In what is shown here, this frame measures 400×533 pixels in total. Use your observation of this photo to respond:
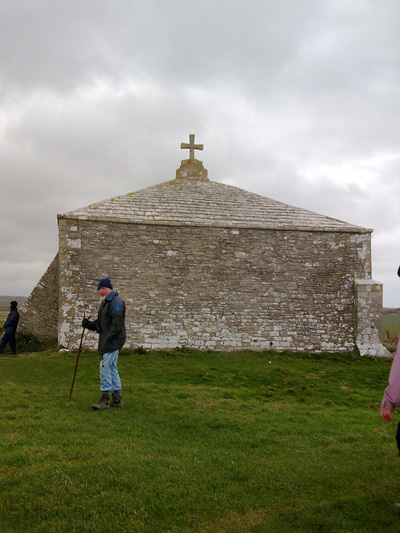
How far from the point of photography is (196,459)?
4.59 m

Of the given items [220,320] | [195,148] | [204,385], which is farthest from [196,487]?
[195,148]

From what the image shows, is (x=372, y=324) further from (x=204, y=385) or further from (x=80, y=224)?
(x=80, y=224)

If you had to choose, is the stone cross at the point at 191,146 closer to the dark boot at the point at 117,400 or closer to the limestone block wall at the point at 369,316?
the limestone block wall at the point at 369,316

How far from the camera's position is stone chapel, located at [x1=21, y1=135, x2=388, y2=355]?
1309cm

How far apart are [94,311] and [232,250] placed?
5023 millimetres

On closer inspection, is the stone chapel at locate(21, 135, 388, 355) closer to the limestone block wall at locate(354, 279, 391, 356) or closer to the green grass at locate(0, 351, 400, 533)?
the limestone block wall at locate(354, 279, 391, 356)

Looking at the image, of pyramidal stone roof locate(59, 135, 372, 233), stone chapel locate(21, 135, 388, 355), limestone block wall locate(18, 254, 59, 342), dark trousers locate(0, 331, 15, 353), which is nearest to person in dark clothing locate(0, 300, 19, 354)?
dark trousers locate(0, 331, 15, 353)

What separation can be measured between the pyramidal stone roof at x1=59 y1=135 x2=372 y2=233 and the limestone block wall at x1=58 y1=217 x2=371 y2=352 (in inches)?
10.0

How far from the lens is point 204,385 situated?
29.4 ft

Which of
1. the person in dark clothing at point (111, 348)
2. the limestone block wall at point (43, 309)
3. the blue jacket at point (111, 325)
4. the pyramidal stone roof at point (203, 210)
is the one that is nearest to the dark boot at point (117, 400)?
the person in dark clothing at point (111, 348)

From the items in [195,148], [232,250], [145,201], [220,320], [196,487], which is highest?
[195,148]

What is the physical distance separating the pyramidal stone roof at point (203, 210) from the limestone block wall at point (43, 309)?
299cm

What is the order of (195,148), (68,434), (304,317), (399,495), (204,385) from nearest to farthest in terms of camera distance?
(399,495) < (68,434) < (204,385) < (304,317) < (195,148)

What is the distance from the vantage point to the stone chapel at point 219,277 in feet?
43.0
